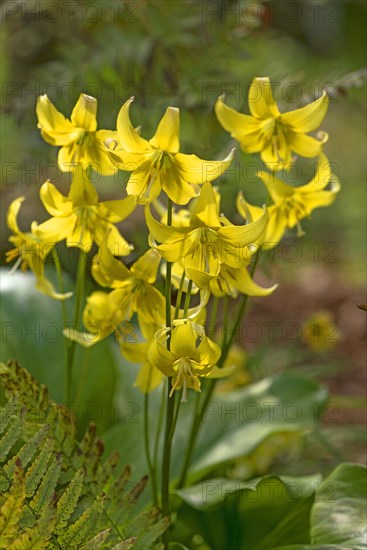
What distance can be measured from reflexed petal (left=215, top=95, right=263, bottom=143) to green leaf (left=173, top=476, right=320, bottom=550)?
0.66 m

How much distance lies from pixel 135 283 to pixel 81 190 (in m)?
0.18

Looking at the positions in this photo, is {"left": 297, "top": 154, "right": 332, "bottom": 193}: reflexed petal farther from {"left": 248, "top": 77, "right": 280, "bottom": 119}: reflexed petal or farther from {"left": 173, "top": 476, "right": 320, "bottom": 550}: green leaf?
{"left": 173, "top": 476, "right": 320, "bottom": 550}: green leaf

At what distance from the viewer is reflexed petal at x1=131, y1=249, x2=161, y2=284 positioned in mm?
1244

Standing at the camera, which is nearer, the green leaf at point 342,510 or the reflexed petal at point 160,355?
the reflexed petal at point 160,355

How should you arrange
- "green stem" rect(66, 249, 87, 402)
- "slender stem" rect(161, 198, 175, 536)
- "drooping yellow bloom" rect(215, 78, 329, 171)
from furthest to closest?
"green stem" rect(66, 249, 87, 402), "drooping yellow bloom" rect(215, 78, 329, 171), "slender stem" rect(161, 198, 175, 536)

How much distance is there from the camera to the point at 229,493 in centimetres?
150

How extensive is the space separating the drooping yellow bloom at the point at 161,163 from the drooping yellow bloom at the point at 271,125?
17 cm

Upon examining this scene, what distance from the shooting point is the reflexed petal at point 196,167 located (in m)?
1.12

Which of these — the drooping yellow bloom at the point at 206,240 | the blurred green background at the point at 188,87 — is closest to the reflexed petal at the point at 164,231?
the drooping yellow bloom at the point at 206,240

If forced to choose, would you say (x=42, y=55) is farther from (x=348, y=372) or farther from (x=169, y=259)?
(x=169, y=259)

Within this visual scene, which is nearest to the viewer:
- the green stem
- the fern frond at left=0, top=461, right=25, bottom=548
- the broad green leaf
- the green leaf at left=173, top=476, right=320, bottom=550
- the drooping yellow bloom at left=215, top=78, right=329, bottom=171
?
the fern frond at left=0, top=461, right=25, bottom=548

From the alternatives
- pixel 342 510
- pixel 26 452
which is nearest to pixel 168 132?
pixel 26 452

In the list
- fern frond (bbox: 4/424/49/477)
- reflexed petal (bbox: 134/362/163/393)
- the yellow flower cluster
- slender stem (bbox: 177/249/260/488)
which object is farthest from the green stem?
fern frond (bbox: 4/424/49/477)

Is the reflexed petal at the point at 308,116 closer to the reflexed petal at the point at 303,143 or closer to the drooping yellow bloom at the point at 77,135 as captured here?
the reflexed petal at the point at 303,143
